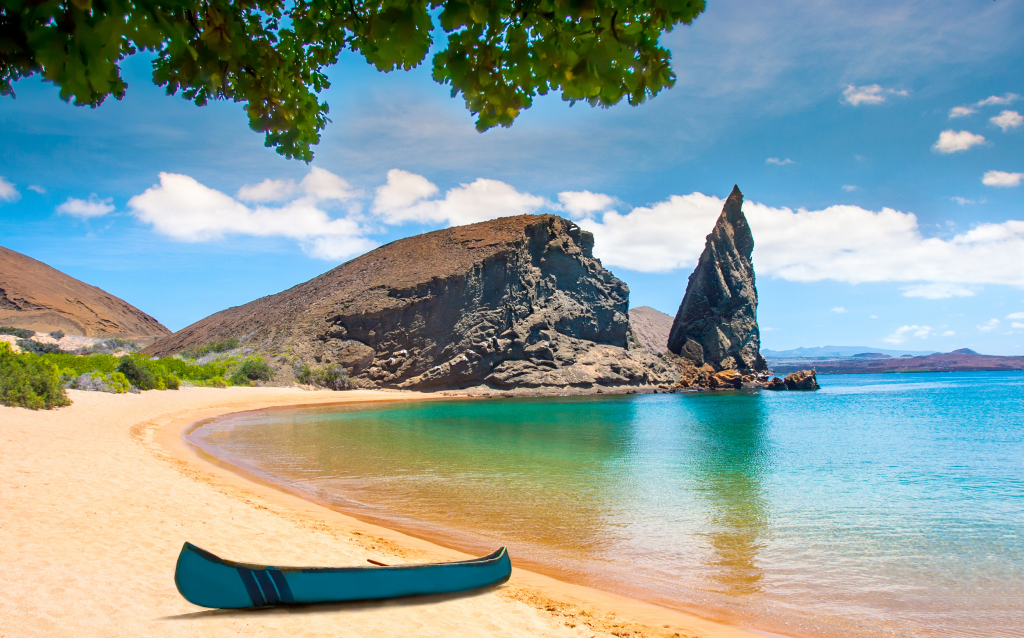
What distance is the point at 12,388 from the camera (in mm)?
16547

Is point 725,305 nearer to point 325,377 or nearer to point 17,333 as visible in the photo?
point 325,377

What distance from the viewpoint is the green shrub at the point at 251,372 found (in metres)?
47.2

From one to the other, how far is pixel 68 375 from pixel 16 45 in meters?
30.8

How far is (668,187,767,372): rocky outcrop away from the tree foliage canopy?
7401 cm

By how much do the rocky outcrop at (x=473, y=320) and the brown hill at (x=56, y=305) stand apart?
3462 centimetres

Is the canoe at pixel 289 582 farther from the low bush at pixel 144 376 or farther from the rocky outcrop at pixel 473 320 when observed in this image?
the rocky outcrop at pixel 473 320

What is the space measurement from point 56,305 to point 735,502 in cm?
11652

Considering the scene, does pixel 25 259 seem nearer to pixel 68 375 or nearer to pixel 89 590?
pixel 68 375

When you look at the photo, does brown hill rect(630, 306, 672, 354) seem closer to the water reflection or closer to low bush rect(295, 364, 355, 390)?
low bush rect(295, 364, 355, 390)

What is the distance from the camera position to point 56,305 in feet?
306

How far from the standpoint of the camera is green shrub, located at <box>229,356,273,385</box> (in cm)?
4725

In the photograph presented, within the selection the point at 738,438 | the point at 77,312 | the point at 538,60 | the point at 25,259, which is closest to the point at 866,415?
the point at 738,438

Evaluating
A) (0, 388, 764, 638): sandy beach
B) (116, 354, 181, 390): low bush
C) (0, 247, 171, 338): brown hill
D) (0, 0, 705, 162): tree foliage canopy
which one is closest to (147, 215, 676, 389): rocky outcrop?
(116, 354, 181, 390): low bush

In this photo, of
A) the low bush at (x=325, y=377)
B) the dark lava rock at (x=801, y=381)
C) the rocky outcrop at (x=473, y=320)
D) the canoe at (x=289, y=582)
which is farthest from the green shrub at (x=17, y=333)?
the dark lava rock at (x=801, y=381)
